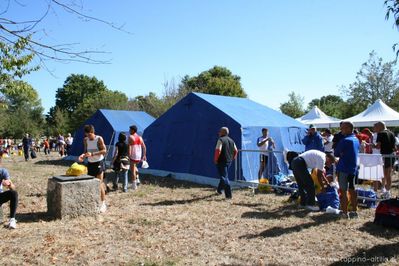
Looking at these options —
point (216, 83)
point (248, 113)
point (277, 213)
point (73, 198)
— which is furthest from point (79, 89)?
point (277, 213)

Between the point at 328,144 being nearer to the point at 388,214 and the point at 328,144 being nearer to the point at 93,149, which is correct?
the point at 388,214

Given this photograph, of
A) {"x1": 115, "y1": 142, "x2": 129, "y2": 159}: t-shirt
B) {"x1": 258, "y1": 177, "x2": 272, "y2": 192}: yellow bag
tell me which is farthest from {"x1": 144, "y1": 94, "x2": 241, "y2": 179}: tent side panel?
{"x1": 115, "y1": 142, "x2": 129, "y2": 159}: t-shirt

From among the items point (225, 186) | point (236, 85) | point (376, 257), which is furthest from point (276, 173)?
point (236, 85)

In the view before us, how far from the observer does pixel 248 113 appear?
1322cm

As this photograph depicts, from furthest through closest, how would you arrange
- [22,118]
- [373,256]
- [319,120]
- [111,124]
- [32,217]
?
[22,118]
[319,120]
[111,124]
[32,217]
[373,256]

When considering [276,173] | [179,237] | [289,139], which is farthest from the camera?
[289,139]

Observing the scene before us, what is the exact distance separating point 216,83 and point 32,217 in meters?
35.3

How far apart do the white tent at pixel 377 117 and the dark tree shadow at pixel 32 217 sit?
50.0 ft

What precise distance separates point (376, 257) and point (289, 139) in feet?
27.5

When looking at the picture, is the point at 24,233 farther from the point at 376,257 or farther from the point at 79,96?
the point at 79,96

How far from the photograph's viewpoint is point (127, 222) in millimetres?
7141

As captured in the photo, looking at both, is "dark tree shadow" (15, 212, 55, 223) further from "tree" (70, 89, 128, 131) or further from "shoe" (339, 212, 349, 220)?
"tree" (70, 89, 128, 131)

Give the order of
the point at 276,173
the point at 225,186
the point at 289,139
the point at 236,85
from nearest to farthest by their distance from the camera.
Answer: the point at 225,186 < the point at 276,173 < the point at 289,139 < the point at 236,85

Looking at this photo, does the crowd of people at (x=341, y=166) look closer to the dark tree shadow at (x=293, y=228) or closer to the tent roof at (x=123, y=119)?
the dark tree shadow at (x=293, y=228)
